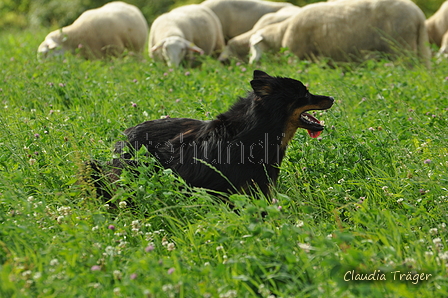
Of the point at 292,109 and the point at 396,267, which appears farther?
the point at 292,109

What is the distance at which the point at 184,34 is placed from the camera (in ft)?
35.2

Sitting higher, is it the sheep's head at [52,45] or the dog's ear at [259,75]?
the dog's ear at [259,75]

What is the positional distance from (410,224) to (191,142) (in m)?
1.53

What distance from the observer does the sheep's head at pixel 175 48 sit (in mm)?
9492

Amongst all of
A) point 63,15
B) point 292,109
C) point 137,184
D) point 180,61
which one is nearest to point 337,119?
point 292,109

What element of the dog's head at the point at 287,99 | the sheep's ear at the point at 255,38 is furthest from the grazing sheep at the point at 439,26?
the dog's head at the point at 287,99

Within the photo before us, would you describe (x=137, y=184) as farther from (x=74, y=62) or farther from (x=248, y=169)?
(x=74, y=62)

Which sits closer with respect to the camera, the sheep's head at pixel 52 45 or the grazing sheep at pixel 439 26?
the sheep's head at pixel 52 45

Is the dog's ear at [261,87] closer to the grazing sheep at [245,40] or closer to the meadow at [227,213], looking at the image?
the meadow at [227,213]

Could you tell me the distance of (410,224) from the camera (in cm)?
295

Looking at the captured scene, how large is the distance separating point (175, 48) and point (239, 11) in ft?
12.4

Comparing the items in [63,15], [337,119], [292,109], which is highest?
[292,109]

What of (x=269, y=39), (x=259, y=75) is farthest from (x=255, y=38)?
Result: (x=259, y=75)

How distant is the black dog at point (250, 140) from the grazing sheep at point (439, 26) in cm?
863
